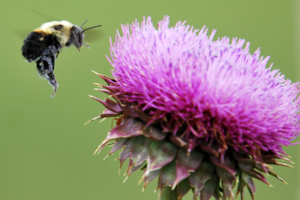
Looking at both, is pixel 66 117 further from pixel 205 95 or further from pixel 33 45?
pixel 205 95

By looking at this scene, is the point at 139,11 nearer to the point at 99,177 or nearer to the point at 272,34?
the point at 272,34

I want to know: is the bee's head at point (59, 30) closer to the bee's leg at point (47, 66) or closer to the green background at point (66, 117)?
the bee's leg at point (47, 66)

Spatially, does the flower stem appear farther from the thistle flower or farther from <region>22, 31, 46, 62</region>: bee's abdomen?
<region>22, 31, 46, 62</region>: bee's abdomen

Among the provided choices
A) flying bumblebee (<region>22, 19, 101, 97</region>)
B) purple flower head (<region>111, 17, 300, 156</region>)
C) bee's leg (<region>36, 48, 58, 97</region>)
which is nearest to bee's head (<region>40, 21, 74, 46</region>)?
flying bumblebee (<region>22, 19, 101, 97</region>)

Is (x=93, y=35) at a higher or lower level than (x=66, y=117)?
higher

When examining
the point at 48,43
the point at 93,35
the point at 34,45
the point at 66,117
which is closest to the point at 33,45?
the point at 34,45

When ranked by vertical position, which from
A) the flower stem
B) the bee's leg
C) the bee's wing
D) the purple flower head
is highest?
the bee's wing

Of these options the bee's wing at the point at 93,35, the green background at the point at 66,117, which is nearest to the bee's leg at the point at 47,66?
the bee's wing at the point at 93,35

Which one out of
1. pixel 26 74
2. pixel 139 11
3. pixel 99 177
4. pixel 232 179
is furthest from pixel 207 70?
pixel 139 11
